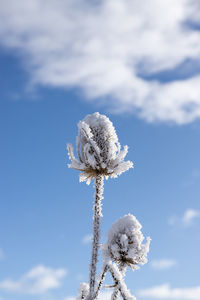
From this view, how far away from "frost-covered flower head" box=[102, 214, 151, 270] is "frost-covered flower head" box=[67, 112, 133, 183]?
1.93 m

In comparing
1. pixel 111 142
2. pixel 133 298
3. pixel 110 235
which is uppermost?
pixel 111 142

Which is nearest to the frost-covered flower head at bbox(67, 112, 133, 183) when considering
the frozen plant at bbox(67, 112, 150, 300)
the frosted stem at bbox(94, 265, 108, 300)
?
the frozen plant at bbox(67, 112, 150, 300)

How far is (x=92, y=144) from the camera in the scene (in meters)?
14.5

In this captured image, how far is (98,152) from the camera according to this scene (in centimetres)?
1452

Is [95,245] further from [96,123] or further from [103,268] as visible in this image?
[96,123]

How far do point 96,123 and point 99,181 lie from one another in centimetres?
215

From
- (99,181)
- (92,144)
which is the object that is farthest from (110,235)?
(92,144)

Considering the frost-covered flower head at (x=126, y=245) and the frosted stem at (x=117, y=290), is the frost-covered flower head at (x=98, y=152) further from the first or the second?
the frosted stem at (x=117, y=290)

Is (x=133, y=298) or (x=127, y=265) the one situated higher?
(x=127, y=265)

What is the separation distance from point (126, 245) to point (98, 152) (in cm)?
339

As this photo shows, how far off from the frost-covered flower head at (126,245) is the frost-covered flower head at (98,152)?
1931mm

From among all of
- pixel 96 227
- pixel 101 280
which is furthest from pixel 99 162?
pixel 101 280

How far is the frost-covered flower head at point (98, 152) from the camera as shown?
1462cm

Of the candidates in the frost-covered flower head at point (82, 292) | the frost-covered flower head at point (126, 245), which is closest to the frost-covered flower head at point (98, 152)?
the frost-covered flower head at point (126, 245)
